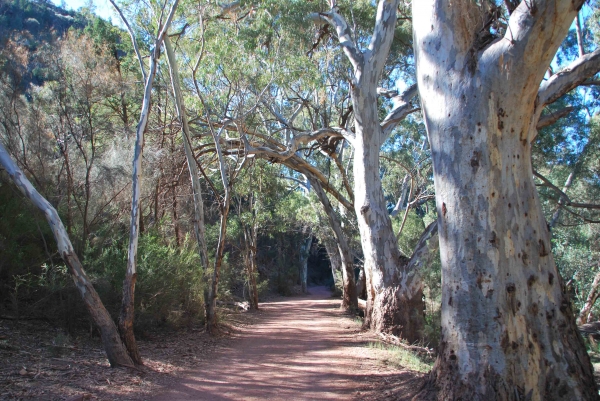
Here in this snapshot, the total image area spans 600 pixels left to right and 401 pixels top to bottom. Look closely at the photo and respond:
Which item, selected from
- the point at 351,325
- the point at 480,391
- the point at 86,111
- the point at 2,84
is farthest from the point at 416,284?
the point at 2,84

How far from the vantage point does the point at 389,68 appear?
50.2 ft

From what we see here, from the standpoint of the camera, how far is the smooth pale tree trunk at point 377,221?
29.2 ft

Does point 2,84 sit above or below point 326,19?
below

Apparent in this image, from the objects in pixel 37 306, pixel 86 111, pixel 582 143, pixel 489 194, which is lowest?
pixel 37 306

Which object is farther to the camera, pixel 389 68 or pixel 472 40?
pixel 389 68

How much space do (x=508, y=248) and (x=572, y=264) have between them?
13947 mm

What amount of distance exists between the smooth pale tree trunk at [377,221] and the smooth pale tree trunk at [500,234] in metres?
4.66

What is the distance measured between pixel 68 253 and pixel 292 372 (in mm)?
3350

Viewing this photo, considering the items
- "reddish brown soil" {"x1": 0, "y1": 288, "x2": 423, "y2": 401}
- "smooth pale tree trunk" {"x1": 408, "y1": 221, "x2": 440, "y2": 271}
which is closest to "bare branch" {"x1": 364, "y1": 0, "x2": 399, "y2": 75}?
"smooth pale tree trunk" {"x1": 408, "y1": 221, "x2": 440, "y2": 271}

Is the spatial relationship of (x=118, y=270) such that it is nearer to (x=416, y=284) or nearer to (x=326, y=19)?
(x=416, y=284)

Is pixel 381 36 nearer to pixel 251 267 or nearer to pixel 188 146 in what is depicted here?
pixel 188 146

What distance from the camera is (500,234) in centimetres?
400

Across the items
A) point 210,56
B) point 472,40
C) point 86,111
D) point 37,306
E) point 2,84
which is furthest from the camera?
point 210,56

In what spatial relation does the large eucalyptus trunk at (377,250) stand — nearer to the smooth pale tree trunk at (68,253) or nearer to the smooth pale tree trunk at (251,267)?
the smooth pale tree trunk at (68,253)
